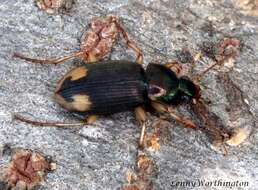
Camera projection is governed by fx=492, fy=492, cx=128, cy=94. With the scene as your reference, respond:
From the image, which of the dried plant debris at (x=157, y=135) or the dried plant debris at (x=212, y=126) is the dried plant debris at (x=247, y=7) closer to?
the dried plant debris at (x=212, y=126)

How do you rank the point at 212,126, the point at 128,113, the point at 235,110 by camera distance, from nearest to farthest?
1. the point at 212,126
2. the point at 235,110
3. the point at 128,113

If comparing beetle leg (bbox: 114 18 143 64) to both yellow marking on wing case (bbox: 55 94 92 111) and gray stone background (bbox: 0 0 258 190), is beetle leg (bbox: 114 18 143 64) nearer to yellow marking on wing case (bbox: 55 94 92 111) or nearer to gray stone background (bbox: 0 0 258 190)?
gray stone background (bbox: 0 0 258 190)

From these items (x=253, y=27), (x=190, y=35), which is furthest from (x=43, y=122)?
(x=253, y=27)

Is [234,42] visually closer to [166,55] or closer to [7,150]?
[166,55]

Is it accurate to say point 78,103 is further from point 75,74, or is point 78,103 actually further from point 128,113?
point 128,113

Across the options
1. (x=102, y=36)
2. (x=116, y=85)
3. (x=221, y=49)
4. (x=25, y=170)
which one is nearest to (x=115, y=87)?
(x=116, y=85)

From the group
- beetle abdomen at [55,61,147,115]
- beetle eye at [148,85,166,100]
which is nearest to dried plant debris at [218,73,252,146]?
beetle eye at [148,85,166,100]

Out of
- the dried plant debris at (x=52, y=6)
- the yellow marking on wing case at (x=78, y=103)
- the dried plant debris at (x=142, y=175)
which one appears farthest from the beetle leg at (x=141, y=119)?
the dried plant debris at (x=52, y=6)
